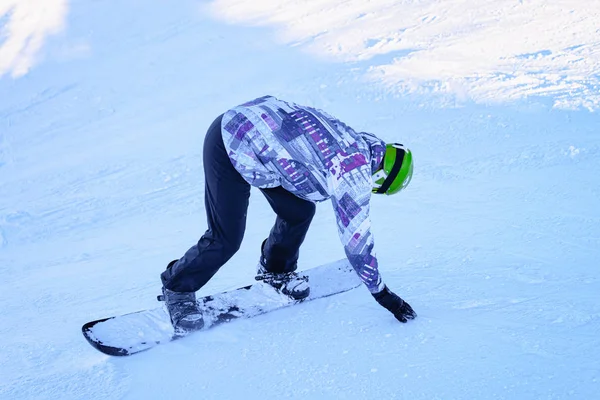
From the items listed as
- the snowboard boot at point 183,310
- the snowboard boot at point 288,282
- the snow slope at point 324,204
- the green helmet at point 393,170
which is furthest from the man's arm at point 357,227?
the snowboard boot at point 183,310

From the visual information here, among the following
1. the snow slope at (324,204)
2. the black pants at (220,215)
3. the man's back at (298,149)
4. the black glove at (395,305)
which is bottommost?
the snow slope at (324,204)

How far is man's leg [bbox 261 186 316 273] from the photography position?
122 inches

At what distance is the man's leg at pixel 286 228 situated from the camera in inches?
122

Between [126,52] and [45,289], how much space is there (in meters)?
5.87

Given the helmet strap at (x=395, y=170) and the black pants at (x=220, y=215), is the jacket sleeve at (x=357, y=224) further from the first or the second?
the black pants at (x=220, y=215)

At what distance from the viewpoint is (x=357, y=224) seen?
2.64m

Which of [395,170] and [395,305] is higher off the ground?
[395,170]

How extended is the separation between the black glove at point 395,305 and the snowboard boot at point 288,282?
63 centimetres

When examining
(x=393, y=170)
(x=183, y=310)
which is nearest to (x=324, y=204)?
(x=183, y=310)

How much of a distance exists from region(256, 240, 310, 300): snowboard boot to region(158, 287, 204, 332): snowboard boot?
1.50 feet

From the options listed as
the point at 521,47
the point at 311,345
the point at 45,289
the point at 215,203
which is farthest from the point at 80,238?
the point at 521,47

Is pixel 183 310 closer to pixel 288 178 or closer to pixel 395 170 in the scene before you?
pixel 288 178

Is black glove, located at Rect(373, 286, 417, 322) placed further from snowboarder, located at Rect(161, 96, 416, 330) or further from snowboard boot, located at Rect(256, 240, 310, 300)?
snowboard boot, located at Rect(256, 240, 310, 300)

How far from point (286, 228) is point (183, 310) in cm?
64
